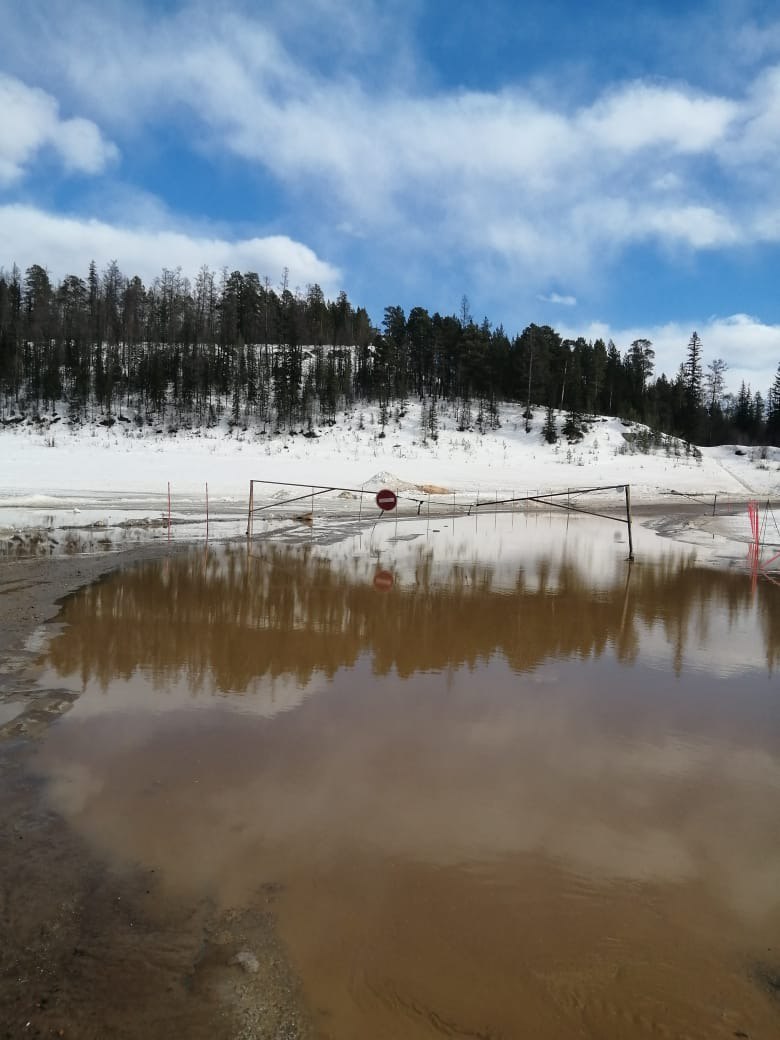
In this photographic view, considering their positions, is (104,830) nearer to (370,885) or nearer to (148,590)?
(370,885)

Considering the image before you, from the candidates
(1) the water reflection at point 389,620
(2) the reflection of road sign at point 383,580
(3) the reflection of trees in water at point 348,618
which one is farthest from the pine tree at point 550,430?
(2) the reflection of road sign at point 383,580

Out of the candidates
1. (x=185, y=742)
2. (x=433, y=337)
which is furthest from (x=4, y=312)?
(x=185, y=742)

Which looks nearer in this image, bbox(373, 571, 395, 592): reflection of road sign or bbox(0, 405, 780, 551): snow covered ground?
bbox(373, 571, 395, 592): reflection of road sign

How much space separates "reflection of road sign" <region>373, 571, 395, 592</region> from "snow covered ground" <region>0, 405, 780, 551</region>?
23.6ft

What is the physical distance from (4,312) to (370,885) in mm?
91719

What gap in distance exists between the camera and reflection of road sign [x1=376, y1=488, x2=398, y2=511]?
20.9 metres

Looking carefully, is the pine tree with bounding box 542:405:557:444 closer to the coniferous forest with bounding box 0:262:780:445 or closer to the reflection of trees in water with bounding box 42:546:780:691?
the coniferous forest with bounding box 0:262:780:445

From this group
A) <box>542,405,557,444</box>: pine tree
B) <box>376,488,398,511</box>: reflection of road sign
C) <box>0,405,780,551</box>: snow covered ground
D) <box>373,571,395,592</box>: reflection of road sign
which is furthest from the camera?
<box>542,405,557,444</box>: pine tree

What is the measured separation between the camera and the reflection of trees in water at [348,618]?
23.9ft

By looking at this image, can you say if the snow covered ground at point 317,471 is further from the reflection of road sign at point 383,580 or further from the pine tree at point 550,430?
the reflection of road sign at point 383,580

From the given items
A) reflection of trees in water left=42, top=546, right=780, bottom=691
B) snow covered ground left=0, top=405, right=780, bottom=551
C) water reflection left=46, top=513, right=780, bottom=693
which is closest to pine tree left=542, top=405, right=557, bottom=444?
snow covered ground left=0, top=405, right=780, bottom=551

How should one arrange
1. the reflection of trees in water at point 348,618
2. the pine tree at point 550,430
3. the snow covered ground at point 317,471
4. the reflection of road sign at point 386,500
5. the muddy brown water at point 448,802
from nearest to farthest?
the muddy brown water at point 448,802
the reflection of trees in water at point 348,618
the reflection of road sign at point 386,500
the snow covered ground at point 317,471
the pine tree at point 550,430

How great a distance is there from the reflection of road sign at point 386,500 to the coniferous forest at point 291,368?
100 feet

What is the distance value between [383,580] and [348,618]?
2.81 m
